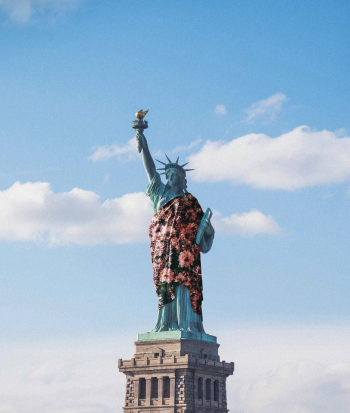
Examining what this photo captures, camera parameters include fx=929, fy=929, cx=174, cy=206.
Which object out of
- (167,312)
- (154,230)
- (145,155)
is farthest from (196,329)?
(145,155)

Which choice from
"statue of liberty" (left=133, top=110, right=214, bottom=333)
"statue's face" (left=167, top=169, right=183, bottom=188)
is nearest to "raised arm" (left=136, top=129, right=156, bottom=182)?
"statue of liberty" (left=133, top=110, right=214, bottom=333)

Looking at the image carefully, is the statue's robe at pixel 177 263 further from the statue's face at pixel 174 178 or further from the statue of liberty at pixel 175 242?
the statue's face at pixel 174 178

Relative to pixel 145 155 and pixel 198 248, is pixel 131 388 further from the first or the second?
pixel 145 155

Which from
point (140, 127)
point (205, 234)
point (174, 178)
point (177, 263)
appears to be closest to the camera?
point (177, 263)

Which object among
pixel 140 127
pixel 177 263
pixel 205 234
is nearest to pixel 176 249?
pixel 177 263

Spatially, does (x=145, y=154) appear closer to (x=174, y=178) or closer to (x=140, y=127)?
(x=140, y=127)

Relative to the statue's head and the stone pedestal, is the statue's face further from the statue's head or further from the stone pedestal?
the stone pedestal

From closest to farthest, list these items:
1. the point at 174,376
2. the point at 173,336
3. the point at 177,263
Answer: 1. the point at 174,376
2. the point at 173,336
3. the point at 177,263

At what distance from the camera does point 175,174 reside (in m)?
73.2

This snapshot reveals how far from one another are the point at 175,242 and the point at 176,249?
0.57 meters

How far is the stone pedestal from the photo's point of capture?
67.0 meters

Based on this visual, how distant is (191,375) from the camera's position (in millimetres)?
67438

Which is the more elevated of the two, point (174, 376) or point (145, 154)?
point (145, 154)

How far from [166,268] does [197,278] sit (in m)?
2.49
